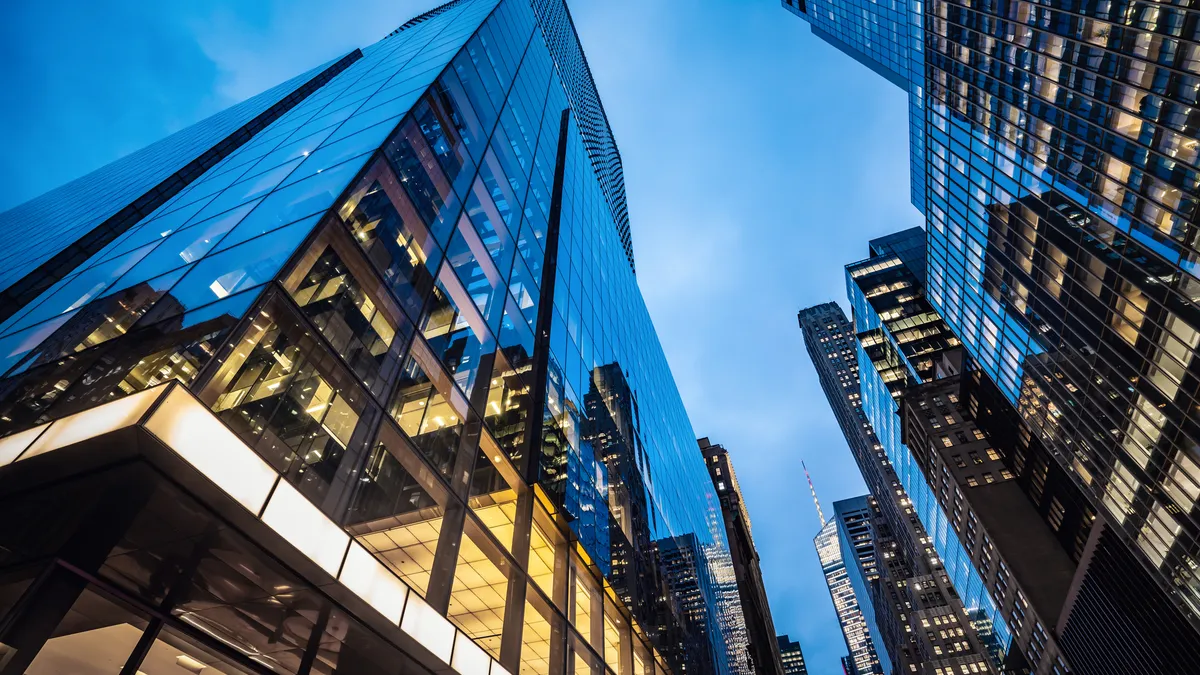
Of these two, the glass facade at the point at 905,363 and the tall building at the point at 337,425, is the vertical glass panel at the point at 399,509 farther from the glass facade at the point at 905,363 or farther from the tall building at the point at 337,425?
the glass facade at the point at 905,363

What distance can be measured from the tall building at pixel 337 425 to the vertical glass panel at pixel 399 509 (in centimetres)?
6

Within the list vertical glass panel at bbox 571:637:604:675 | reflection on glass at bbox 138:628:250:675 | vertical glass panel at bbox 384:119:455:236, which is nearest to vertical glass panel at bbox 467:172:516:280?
vertical glass panel at bbox 384:119:455:236

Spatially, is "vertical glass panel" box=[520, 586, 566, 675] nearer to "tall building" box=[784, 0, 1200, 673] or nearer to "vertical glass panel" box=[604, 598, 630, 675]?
"vertical glass panel" box=[604, 598, 630, 675]

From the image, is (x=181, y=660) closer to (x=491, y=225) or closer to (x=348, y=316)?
(x=348, y=316)

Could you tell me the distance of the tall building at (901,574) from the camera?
127375 millimetres

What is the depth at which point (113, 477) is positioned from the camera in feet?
21.7

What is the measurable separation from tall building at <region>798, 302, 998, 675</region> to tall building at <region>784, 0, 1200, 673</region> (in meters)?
77.3

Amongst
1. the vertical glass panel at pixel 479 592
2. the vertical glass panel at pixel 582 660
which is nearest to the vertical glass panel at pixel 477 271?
the vertical glass panel at pixel 479 592

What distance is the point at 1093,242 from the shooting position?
38.5 meters

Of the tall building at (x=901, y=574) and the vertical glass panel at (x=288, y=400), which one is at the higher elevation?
the tall building at (x=901, y=574)

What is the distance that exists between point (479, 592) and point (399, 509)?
369 cm

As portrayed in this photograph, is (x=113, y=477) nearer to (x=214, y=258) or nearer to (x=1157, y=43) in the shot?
(x=214, y=258)

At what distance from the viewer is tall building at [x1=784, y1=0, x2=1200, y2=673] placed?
32.2 m

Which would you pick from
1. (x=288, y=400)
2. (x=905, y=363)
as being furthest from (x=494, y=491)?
Answer: (x=905, y=363)
